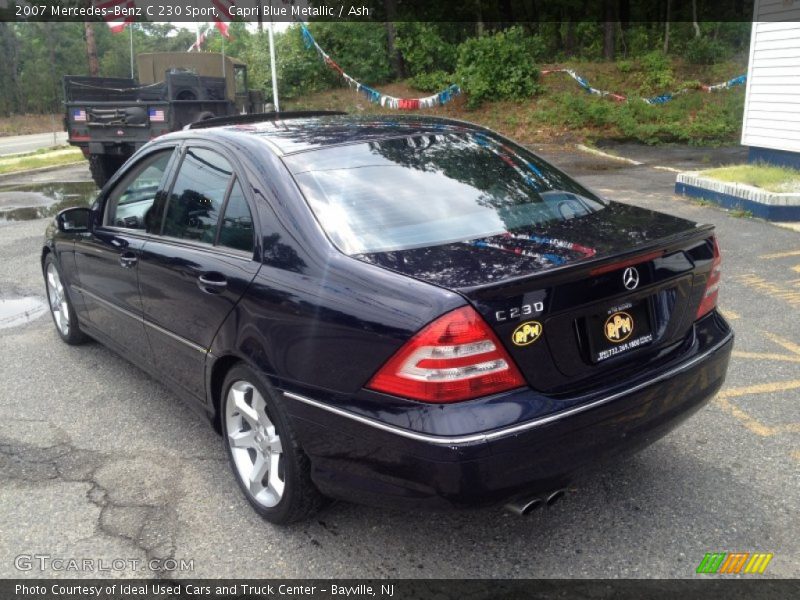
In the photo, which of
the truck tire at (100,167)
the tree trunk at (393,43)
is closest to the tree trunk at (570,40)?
the tree trunk at (393,43)

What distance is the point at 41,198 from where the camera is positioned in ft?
43.4

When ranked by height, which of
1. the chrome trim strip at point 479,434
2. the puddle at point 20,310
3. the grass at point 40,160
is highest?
the chrome trim strip at point 479,434

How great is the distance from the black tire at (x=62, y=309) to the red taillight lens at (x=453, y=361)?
357cm

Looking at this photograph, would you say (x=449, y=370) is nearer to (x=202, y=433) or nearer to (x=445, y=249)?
(x=445, y=249)

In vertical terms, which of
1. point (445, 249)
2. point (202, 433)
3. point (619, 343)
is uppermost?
point (445, 249)

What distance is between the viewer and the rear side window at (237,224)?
3.17 meters

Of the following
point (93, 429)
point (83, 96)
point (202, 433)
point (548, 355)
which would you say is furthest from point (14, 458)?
point (83, 96)

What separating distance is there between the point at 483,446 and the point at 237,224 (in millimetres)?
1567

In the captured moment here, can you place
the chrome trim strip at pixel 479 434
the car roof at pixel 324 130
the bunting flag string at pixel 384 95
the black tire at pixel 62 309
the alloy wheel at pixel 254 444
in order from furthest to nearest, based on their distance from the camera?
1. the bunting flag string at pixel 384 95
2. the black tire at pixel 62 309
3. the car roof at pixel 324 130
4. the alloy wheel at pixel 254 444
5. the chrome trim strip at pixel 479 434

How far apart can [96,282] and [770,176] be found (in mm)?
8730

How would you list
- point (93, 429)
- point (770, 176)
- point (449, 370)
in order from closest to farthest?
point (449, 370) → point (93, 429) → point (770, 176)

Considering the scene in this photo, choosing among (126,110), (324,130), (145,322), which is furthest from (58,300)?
(126,110)

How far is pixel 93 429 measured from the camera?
4.11m

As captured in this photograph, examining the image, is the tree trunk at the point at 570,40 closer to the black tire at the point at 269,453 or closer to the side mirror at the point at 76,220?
the side mirror at the point at 76,220
